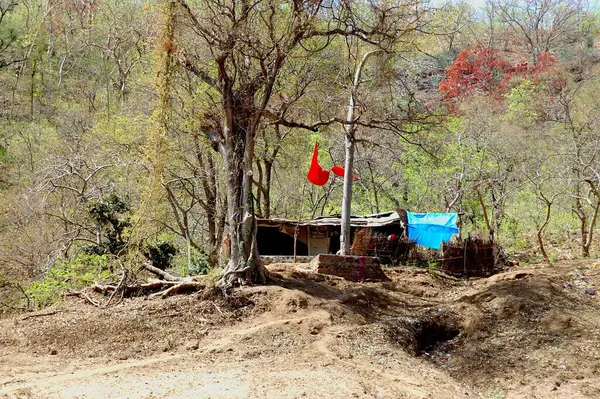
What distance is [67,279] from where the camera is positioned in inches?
400

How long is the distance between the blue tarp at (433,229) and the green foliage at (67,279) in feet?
32.3

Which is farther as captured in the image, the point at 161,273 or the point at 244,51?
the point at 161,273

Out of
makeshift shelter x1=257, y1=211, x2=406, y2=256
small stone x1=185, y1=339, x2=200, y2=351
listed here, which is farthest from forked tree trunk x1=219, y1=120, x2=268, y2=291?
makeshift shelter x1=257, y1=211, x2=406, y2=256

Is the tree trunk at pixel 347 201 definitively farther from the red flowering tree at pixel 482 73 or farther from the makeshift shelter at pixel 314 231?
the red flowering tree at pixel 482 73

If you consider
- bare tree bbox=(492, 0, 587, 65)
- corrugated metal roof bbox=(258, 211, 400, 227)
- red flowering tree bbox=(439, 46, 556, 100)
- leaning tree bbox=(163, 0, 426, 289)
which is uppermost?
bare tree bbox=(492, 0, 587, 65)

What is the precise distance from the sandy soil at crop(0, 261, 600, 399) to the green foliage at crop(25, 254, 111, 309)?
818 mm

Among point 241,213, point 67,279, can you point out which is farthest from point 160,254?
point 241,213

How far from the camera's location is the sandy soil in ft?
19.3

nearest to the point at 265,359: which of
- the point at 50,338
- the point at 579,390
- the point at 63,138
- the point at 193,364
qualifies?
the point at 193,364

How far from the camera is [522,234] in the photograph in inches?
848

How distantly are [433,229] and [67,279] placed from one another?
36.3 feet

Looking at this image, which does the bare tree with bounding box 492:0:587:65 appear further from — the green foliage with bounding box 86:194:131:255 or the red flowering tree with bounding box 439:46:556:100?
the green foliage with bounding box 86:194:131:255

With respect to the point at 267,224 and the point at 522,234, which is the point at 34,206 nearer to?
the point at 267,224

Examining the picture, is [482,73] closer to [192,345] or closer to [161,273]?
[161,273]
